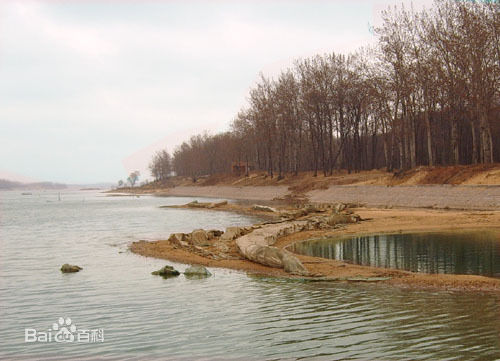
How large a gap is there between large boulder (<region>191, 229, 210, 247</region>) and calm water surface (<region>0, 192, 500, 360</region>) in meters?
6.21

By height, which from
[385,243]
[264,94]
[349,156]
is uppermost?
[264,94]

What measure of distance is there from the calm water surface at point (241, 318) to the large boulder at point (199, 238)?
6.21 meters

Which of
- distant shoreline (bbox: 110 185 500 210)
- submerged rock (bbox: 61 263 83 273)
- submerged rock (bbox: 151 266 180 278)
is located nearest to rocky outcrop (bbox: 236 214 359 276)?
submerged rock (bbox: 151 266 180 278)

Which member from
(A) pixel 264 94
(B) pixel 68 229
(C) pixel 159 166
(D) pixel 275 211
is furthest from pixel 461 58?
(C) pixel 159 166

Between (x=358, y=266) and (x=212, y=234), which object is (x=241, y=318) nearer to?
(x=358, y=266)

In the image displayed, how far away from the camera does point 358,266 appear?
16094 millimetres

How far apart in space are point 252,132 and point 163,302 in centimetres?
8116

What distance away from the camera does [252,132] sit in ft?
303

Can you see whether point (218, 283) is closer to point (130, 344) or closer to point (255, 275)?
point (255, 275)

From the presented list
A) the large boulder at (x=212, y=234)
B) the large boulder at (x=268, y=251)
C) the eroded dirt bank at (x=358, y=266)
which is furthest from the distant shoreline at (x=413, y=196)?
the large boulder at (x=212, y=234)

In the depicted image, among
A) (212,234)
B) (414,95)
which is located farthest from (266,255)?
(414,95)

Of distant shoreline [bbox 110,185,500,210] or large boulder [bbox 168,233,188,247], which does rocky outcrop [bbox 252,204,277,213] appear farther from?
large boulder [bbox 168,233,188,247]

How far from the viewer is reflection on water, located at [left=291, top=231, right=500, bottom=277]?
15.5 meters

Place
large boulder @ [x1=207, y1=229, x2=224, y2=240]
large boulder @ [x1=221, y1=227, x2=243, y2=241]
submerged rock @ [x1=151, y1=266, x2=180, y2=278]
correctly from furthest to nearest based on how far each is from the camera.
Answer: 1. large boulder @ [x1=207, y1=229, x2=224, y2=240]
2. large boulder @ [x1=221, y1=227, x2=243, y2=241]
3. submerged rock @ [x1=151, y1=266, x2=180, y2=278]
